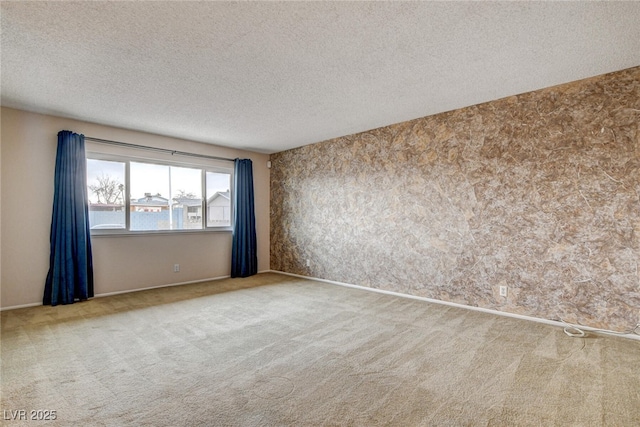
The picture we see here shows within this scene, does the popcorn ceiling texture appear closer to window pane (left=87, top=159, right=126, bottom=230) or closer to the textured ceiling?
the textured ceiling

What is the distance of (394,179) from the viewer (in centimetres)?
438

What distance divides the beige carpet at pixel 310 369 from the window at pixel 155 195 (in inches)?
57.2

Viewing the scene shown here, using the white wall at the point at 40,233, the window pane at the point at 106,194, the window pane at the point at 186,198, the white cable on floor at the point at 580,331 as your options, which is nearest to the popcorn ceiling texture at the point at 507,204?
the white cable on floor at the point at 580,331

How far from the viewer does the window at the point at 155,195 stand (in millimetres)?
4332

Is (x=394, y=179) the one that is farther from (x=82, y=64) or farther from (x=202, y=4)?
(x=82, y=64)

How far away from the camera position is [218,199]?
5.62 meters

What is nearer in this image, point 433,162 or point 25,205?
point 25,205

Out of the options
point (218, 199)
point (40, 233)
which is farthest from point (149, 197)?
point (40, 233)

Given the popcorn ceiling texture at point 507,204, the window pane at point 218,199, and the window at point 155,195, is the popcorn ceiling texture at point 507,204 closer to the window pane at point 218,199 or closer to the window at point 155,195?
the window pane at point 218,199

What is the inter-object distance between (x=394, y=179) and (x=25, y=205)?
4.78 metres

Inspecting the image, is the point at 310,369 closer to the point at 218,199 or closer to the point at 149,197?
the point at 149,197

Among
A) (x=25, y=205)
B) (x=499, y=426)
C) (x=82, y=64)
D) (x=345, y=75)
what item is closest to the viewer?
(x=499, y=426)

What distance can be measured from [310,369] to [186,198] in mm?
4014

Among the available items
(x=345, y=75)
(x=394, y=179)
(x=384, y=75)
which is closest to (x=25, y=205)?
(x=345, y=75)
